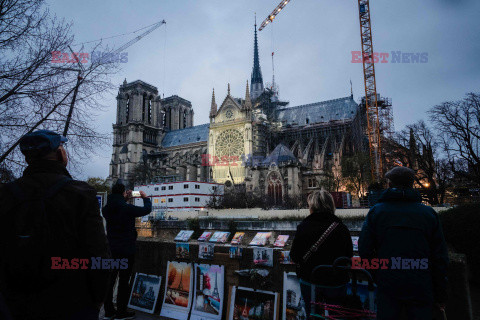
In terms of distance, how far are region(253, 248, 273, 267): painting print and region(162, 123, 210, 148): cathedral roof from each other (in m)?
62.1

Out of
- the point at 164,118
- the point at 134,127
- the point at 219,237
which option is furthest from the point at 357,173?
the point at 164,118

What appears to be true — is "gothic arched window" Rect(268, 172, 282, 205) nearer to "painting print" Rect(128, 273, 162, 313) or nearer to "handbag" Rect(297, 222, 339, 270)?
"painting print" Rect(128, 273, 162, 313)

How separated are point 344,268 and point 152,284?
373cm

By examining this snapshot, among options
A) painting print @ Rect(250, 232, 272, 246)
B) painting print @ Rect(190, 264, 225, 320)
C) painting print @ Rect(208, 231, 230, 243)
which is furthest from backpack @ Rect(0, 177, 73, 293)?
painting print @ Rect(250, 232, 272, 246)

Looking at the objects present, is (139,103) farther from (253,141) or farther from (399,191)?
(399,191)

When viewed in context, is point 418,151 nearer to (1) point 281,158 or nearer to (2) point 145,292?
(1) point 281,158

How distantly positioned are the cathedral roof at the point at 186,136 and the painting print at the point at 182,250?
6121 cm

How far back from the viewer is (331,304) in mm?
3139

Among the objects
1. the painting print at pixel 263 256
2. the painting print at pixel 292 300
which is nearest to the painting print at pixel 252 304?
the painting print at pixel 292 300

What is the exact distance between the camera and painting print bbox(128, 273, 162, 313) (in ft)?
17.5

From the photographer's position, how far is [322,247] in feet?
10.6

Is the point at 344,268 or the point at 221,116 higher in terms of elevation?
the point at 221,116

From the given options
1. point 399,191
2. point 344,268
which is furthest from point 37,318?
point 399,191

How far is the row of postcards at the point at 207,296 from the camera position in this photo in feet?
13.9
